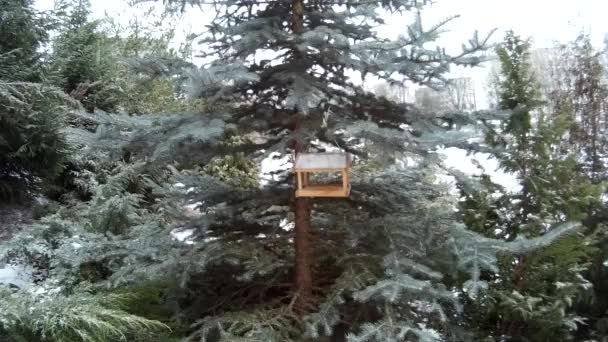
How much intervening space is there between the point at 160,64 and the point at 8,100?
2228 mm

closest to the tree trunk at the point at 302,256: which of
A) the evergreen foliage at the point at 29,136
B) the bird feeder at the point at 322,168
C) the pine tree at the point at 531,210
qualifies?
the bird feeder at the point at 322,168

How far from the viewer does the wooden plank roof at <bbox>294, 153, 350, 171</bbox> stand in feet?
6.19

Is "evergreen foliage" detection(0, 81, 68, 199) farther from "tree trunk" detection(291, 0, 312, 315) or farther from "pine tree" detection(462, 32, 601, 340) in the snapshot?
"pine tree" detection(462, 32, 601, 340)

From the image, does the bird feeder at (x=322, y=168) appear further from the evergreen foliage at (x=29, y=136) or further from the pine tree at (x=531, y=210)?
the evergreen foliage at (x=29, y=136)

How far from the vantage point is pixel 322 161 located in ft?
6.25

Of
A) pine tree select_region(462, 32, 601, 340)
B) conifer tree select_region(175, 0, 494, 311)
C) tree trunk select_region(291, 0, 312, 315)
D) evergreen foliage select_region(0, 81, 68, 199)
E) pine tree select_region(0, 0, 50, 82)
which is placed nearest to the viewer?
conifer tree select_region(175, 0, 494, 311)

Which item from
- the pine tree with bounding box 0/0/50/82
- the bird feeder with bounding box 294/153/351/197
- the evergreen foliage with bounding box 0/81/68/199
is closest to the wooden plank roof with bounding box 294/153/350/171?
the bird feeder with bounding box 294/153/351/197

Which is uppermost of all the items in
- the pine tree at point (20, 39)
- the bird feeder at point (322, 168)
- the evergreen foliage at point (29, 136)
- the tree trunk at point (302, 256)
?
the pine tree at point (20, 39)

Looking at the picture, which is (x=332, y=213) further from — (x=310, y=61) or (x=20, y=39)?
(x=20, y=39)

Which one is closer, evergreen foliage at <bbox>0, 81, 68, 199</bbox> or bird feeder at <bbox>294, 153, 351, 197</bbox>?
bird feeder at <bbox>294, 153, 351, 197</bbox>

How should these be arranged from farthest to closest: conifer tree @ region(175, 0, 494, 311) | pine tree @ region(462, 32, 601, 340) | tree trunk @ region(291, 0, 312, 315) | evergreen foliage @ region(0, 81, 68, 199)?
evergreen foliage @ region(0, 81, 68, 199) → pine tree @ region(462, 32, 601, 340) → tree trunk @ region(291, 0, 312, 315) → conifer tree @ region(175, 0, 494, 311)

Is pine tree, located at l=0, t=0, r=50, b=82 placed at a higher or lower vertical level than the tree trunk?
higher

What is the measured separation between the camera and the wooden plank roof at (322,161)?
1.89 m

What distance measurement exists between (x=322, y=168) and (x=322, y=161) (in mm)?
27
